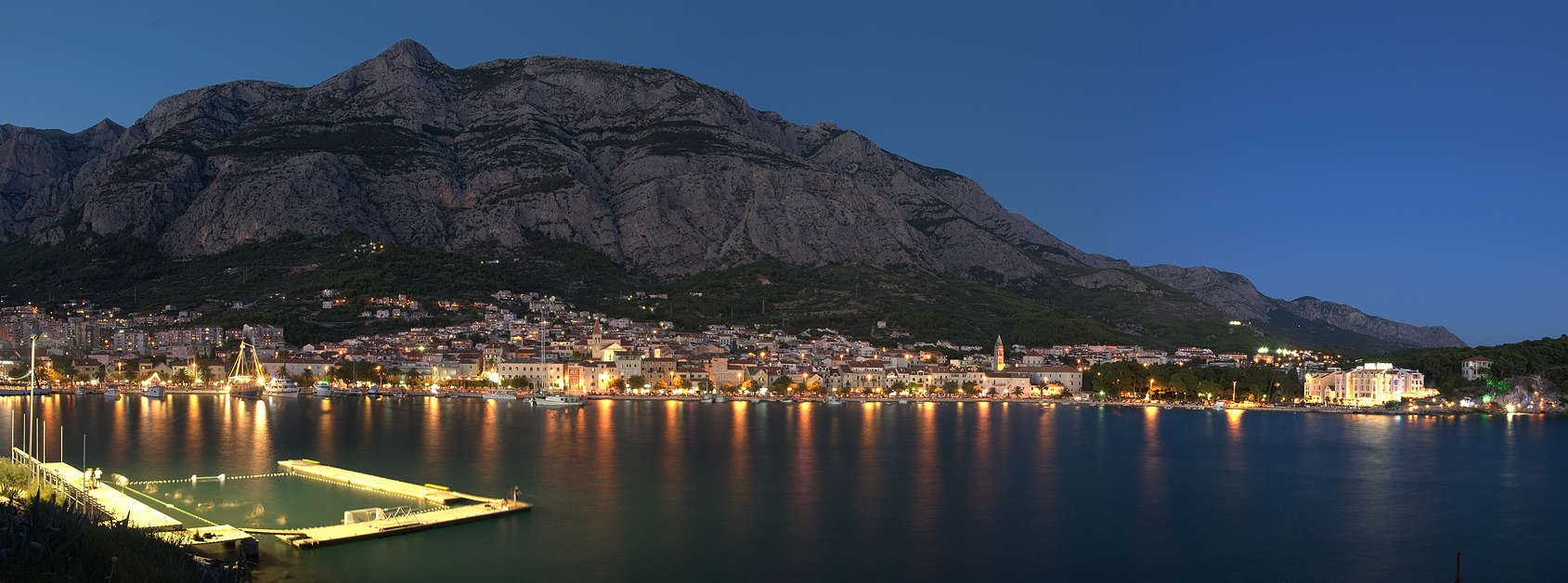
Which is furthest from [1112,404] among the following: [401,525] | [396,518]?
[401,525]

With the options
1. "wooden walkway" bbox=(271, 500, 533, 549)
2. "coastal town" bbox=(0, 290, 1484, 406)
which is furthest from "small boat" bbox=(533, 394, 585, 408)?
"wooden walkway" bbox=(271, 500, 533, 549)

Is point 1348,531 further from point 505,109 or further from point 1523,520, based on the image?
point 505,109

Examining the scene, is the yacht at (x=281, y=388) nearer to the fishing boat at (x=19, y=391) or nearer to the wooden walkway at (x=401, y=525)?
the fishing boat at (x=19, y=391)

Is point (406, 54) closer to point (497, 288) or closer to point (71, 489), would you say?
point (497, 288)

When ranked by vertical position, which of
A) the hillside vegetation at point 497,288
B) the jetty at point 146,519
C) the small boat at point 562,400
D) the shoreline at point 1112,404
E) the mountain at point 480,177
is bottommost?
the shoreline at point 1112,404

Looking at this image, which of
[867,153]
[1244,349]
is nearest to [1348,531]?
[1244,349]

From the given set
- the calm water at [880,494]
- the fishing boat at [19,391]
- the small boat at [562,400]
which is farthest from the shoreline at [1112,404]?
the fishing boat at [19,391]
